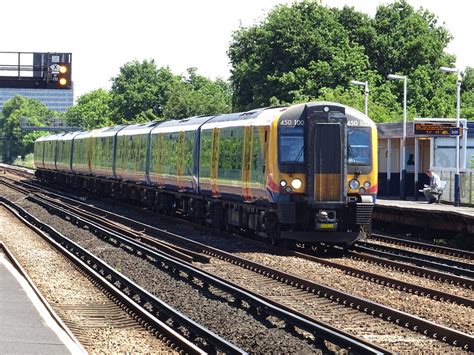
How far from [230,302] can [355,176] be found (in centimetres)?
788

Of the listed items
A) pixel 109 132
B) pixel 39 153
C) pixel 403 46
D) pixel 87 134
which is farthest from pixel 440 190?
pixel 403 46

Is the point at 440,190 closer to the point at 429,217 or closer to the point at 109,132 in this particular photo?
the point at 429,217

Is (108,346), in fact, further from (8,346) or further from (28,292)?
(28,292)

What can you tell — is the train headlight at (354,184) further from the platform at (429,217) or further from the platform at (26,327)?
the platform at (26,327)

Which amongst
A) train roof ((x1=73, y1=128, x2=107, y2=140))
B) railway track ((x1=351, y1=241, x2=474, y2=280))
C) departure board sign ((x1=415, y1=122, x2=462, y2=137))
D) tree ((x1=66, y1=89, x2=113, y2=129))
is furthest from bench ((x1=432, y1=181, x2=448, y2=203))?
tree ((x1=66, y1=89, x2=113, y2=129))

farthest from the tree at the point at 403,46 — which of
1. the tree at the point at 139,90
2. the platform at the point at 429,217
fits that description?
the platform at the point at 429,217

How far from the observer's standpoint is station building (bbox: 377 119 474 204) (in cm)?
3362

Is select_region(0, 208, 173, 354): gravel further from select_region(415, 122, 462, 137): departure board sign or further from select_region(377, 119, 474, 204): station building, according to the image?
select_region(377, 119, 474, 204): station building

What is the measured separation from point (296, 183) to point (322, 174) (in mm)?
576

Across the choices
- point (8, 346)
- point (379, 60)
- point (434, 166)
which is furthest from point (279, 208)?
point (379, 60)

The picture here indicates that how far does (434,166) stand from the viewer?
1417 inches

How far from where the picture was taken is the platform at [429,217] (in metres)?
25.6

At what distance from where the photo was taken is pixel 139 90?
4660 inches

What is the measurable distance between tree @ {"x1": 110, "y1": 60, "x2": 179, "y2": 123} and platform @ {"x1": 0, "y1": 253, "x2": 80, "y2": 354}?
99380mm
